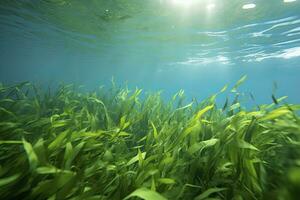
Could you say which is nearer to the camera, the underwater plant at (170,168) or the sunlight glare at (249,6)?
the underwater plant at (170,168)

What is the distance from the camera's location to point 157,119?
538 cm

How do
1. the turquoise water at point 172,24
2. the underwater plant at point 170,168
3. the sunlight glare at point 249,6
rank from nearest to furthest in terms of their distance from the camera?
the underwater plant at point 170,168 → the sunlight glare at point 249,6 → the turquoise water at point 172,24

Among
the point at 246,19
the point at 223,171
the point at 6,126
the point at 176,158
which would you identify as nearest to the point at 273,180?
the point at 223,171

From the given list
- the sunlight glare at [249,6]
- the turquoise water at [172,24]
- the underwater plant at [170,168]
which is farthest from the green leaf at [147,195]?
the sunlight glare at [249,6]

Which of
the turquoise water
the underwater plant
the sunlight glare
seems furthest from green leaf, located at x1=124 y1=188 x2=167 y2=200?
the sunlight glare

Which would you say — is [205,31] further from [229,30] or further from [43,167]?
[43,167]

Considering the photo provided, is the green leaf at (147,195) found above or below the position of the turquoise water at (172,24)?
below

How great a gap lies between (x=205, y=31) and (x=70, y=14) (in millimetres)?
10468

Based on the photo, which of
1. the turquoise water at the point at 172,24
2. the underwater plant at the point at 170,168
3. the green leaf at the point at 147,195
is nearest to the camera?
the green leaf at the point at 147,195

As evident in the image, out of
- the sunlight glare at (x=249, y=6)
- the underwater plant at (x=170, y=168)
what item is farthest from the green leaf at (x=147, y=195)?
the sunlight glare at (x=249, y=6)

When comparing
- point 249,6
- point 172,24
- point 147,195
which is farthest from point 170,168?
point 172,24

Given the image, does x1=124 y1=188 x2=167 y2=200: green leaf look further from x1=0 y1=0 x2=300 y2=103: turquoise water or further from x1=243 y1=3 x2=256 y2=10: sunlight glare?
x1=243 y1=3 x2=256 y2=10: sunlight glare

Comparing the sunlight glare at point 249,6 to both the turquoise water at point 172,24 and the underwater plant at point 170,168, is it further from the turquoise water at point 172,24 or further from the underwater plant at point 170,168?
the underwater plant at point 170,168

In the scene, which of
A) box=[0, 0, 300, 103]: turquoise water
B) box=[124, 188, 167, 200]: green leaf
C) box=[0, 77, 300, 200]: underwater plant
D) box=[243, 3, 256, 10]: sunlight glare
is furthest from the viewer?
box=[0, 0, 300, 103]: turquoise water
